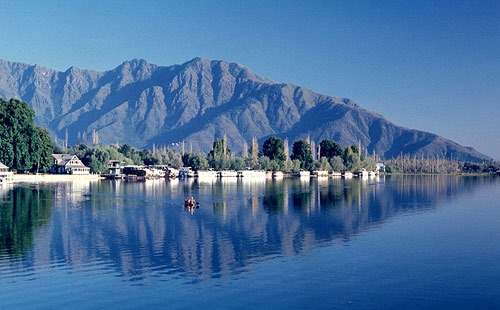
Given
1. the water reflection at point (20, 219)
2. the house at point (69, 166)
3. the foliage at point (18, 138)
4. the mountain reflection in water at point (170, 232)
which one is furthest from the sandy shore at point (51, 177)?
the mountain reflection in water at point (170, 232)

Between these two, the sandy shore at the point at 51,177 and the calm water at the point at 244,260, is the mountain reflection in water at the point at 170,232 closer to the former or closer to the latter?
the calm water at the point at 244,260

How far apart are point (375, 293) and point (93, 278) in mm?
16372

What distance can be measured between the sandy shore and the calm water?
7658 centimetres

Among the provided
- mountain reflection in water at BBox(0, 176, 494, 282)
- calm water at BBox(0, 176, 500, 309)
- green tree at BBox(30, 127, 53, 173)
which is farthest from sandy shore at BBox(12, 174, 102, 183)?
calm water at BBox(0, 176, 500, 309)

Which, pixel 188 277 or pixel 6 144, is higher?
pixel 6 144

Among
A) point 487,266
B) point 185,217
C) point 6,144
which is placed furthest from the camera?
point 6,144

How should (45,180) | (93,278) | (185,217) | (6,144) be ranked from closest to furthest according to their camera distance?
(93,278)
(185,217)
(6,144)
(45,180)

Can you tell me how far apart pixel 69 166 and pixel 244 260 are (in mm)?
149162

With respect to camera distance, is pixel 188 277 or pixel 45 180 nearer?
pixel 188 277

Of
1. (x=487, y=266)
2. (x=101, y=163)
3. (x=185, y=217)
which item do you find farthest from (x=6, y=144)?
→ (x=487, y=266)

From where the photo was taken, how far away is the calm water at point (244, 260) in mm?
29219

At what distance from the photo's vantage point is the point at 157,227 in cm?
5494

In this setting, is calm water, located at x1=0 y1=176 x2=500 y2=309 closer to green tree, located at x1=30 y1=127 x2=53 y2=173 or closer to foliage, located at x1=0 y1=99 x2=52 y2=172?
foliage, located at x1=0 y1=99 x2=52 y2=172

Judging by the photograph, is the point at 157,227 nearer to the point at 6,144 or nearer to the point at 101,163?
the point at 6,144
